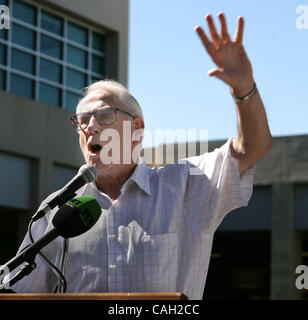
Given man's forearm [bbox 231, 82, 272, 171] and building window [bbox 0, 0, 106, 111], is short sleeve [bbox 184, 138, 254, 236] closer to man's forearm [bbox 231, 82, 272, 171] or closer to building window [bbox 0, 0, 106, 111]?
man's forearm [bbox 231, 82, 272, 171]

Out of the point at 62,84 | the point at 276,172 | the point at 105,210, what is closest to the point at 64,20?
the point at 62,84

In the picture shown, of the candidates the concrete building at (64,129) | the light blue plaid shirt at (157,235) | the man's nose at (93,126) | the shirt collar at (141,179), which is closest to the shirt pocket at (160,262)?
the light blue plaid shirt at (157,235)

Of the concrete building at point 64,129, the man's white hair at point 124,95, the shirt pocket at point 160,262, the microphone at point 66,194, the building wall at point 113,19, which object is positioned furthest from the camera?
the building wall at point 113,19

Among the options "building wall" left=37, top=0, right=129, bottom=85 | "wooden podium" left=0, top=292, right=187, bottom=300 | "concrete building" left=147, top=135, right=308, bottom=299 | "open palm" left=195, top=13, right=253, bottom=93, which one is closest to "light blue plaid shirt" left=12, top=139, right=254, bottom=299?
"open palm" left=195, top=13, right=253, bottom=93

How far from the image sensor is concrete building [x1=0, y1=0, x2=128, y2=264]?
18.8 m

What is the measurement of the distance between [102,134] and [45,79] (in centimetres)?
1702

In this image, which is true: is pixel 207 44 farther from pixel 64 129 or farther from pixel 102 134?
pixel 64 129

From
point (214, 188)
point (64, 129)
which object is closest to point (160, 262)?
point (214, 188)

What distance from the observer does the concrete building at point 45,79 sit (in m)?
18.8

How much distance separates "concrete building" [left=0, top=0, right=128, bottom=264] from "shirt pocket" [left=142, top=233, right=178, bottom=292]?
49.7 feet

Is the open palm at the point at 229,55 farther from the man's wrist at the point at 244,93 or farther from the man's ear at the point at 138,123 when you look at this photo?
the man's ear at the point at 138,123

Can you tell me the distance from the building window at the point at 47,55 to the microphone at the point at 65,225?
53.7 ft

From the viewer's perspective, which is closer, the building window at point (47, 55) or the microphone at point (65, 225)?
the microphone at point (65, 225)
